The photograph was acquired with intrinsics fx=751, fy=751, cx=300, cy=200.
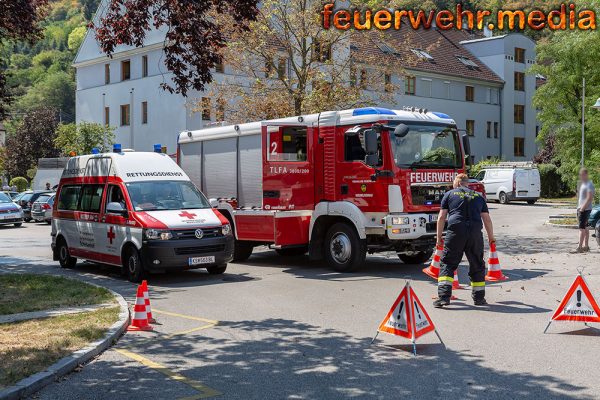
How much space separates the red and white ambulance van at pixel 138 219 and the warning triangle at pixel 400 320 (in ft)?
20.6

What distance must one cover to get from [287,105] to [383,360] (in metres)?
17.9

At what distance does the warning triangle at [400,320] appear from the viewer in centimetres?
790

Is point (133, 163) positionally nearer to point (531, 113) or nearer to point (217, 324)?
point (217, 324)

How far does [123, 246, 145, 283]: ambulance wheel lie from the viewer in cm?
1369

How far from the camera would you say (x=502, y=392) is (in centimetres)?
624

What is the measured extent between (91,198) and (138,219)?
2.25 metres

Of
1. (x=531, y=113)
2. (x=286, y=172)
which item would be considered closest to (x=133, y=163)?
(x=286, y=172)

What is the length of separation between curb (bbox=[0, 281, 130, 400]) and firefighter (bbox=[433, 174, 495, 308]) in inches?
173

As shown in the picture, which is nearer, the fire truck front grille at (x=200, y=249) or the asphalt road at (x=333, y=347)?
the asphalt road at (x=333, y=347)

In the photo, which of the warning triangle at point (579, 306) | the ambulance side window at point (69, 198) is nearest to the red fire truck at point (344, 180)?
the ambulance side window at point (69, 198)

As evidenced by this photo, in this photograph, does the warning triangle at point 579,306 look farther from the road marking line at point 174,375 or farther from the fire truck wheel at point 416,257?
the fire truck wheel at point 416,257

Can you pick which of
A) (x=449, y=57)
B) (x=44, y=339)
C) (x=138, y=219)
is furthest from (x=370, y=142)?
(x=449, y=57)

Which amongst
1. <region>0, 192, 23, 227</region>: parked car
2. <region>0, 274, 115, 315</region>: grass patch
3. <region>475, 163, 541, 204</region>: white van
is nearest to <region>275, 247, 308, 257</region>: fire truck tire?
<region>0, 274, 115, 315</region>: grass patch

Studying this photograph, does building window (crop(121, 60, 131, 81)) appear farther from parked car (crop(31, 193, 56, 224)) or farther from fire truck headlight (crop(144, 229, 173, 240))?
fire truck headlight (crop(144, 229, 173, 240))
